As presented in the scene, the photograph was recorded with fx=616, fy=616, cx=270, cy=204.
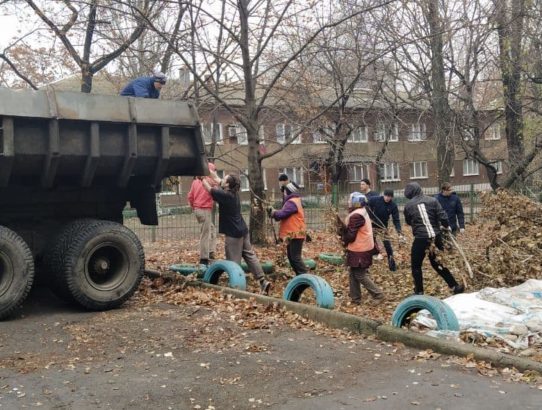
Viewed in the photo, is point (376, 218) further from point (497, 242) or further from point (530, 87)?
point (530, 87)

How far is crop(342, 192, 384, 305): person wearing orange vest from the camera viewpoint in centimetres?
791

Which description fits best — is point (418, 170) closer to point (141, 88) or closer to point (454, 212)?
point (454, 212)

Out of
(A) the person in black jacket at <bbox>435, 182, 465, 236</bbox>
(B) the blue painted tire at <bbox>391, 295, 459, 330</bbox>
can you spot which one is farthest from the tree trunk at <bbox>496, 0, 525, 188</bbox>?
(B) the blue painted tire at <bbox>391, 295, 459, 330</bbox>

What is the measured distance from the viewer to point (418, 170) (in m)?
46.8

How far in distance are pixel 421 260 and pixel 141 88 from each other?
4391 mm

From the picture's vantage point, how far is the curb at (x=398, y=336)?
4945 millimetres

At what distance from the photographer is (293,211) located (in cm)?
917

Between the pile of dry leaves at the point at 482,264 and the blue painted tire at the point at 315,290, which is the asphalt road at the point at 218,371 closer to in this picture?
the blue painted tire at the point at 315,290

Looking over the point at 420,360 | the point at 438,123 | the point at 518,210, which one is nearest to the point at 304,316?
the point at 420,360

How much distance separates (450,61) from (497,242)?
10736 millimetres

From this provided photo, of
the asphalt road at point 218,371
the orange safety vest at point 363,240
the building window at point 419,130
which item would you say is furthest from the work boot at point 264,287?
the building window at point 419,130

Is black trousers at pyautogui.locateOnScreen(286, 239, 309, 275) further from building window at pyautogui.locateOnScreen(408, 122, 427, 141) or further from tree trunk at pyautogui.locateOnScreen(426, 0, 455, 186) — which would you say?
building window at pyautogui.locateOnScreen(408, 122, 427, 141)

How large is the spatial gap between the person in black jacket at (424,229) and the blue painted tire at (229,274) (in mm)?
2356

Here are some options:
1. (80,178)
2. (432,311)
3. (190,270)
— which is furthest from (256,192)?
(432,311)
